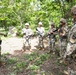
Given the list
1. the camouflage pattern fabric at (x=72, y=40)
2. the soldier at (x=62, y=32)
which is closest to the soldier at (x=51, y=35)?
the soldier at (x=62, y=32)

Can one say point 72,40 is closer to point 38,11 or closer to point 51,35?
point 51,35

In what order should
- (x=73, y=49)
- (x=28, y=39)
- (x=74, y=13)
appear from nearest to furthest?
(x=74, y=13) < (x=73, y=49) < (x=28, y=39)

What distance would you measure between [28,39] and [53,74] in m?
5.57

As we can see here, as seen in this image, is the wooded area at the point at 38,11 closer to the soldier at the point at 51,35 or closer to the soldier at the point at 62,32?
the soldier at the point at 51,35

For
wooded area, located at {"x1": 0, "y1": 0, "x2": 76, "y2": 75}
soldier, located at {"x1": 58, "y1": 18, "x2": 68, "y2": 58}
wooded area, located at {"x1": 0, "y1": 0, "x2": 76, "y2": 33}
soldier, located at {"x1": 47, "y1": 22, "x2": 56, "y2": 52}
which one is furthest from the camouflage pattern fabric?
soldier, located at {"x1": 47, "y1": 22, "x2": 56, "y2": 52}

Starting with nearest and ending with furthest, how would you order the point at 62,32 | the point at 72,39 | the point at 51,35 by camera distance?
the point at 72,39, the point at 62,32, the point at 51,35

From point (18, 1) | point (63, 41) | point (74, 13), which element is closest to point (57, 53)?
point (63, 41)

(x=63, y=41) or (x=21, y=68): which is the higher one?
(x=63, y=41)

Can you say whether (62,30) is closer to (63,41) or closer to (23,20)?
(63,41)

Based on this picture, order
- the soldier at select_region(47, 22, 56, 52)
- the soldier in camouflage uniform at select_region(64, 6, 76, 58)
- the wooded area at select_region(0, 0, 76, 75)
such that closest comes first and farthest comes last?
1. the soldier in camouflage uniform at select_region(64, 6, 76, 58)
2. the wooded area at select_region(0, 0, 76, 75)
3. the soldier at select_region(47, 22, 56, 52)

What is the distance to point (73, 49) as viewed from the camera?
4520 millimetres

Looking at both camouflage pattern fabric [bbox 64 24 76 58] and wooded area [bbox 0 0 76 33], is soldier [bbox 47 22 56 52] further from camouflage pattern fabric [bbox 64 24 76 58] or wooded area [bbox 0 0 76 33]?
camouflage pattern fabric [bbox 64 24 76 58]

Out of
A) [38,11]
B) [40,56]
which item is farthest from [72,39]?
[38,11]

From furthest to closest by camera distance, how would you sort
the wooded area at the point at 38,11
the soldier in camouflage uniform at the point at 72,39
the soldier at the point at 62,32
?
the wooded area at the point at 38,11, the soldier at the point at 62,32, the soldier in camouflage uniform at the point at 72,39
